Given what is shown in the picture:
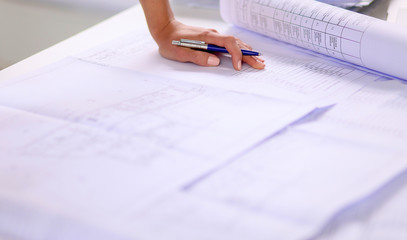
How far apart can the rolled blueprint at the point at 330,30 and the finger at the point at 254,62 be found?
0.32 ft

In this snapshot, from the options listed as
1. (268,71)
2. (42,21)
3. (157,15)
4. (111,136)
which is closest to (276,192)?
(111,136)

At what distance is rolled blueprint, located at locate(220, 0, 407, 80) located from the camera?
2.57ft

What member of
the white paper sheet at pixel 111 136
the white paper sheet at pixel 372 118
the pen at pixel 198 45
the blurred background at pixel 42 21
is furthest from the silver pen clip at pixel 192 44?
the blurred background at pixel 42 21

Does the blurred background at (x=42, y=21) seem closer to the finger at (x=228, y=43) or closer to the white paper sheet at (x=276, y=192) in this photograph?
the finger at (x=228, y=43)

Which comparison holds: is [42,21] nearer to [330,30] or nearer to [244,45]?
[244,45]

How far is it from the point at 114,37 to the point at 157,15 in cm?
10

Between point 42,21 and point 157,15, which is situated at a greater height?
point 157,15

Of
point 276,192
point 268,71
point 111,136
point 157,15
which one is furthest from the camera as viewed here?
point 157,15

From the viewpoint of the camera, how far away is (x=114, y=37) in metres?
0.99

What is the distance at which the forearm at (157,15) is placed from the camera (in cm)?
94

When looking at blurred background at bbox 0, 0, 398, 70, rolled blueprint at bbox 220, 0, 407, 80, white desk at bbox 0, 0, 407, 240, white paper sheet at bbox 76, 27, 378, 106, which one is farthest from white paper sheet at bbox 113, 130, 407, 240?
blurred background at bbox 0, 0, 398, 70

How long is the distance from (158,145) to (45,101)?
22 centimetres

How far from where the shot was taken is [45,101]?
73 cm

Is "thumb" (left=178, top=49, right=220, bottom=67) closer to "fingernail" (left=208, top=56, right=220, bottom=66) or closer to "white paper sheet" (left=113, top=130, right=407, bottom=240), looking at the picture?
"fingernail" (left=208, top=56, right=220, bottom=66)
